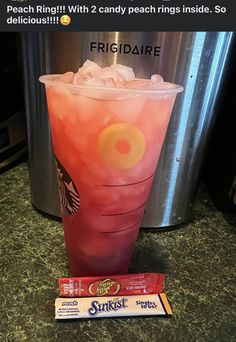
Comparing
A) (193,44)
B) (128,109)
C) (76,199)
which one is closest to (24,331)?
(76,199)

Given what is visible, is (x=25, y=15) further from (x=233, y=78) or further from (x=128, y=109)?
(x=233, y=78)

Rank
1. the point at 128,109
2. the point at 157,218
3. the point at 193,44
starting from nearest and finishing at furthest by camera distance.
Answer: the point at 128,109, the point at 193,44, the point at 157,218

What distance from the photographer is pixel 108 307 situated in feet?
1.43

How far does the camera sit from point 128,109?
1.21ft

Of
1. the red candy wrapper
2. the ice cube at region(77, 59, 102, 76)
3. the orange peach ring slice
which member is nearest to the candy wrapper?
the red candy wrapper

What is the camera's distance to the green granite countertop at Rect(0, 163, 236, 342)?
42cm

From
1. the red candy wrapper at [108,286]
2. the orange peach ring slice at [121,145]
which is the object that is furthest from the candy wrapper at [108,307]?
the orange peach ring slice at [121,145]

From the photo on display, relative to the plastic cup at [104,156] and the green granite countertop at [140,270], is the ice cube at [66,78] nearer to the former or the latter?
the plastic cup at [104,156]

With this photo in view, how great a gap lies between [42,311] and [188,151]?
1.06 feet

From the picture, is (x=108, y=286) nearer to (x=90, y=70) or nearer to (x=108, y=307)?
(x=108, y=307)

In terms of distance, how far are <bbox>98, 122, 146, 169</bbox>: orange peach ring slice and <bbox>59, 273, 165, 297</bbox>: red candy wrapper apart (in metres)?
0.16

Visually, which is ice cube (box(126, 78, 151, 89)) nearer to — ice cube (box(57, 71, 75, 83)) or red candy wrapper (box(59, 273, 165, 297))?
ice cube (box(57, 71, 75, 83))

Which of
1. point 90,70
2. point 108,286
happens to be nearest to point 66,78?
point 90,70

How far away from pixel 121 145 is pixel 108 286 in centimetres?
19
